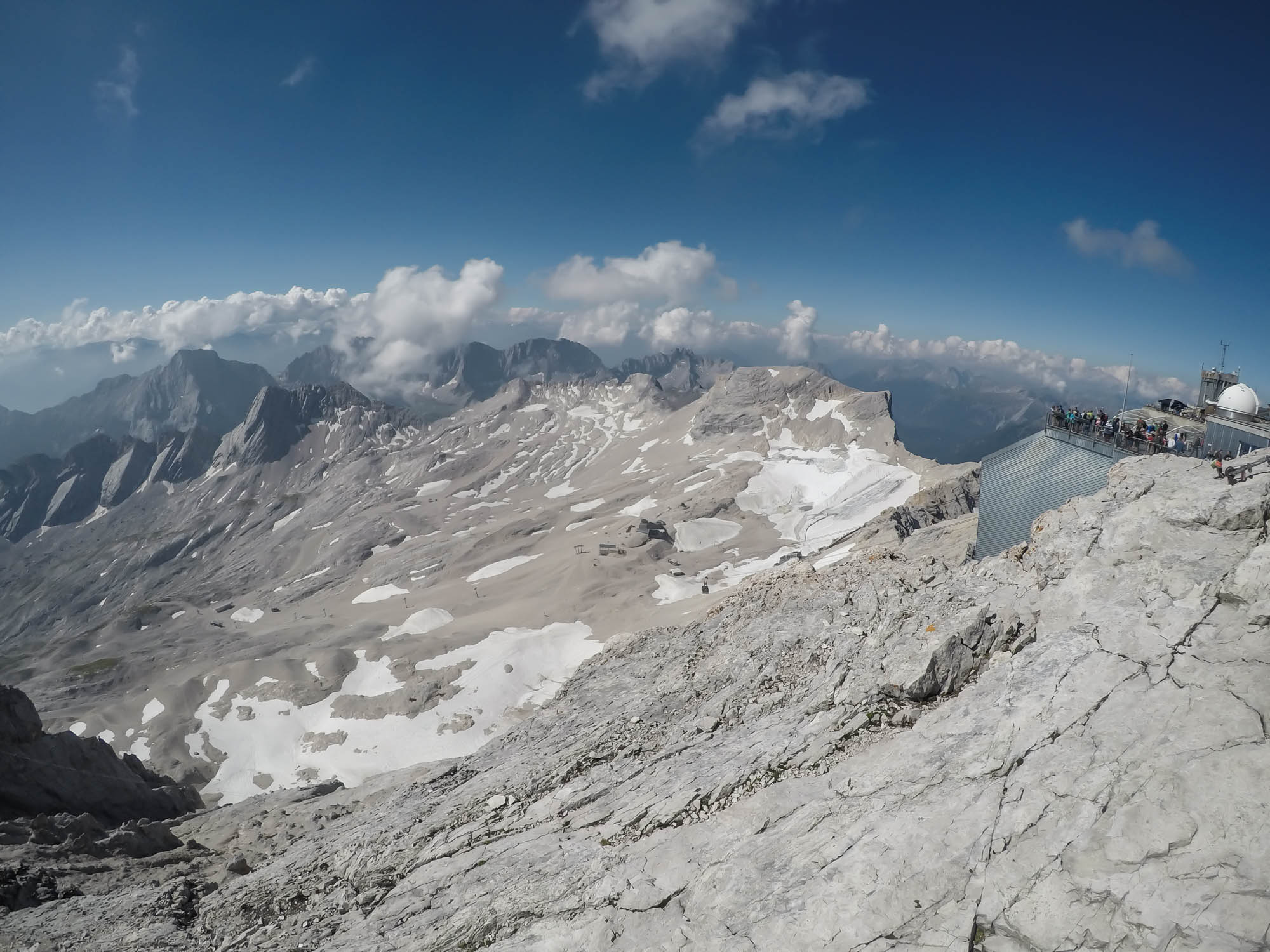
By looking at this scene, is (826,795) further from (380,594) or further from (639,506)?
(639,506)

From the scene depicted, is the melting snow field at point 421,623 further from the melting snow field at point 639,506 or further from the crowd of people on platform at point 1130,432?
the crowd of people on platform at point 1130,432

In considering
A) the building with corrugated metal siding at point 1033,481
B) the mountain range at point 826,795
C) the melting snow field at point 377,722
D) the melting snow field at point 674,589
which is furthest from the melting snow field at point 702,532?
the building with corrugated metal siding at point 1033,481

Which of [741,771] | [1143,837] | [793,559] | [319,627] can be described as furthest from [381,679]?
[1143,837]

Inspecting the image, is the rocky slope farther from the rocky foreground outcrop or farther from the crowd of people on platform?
the crowd of people on platform

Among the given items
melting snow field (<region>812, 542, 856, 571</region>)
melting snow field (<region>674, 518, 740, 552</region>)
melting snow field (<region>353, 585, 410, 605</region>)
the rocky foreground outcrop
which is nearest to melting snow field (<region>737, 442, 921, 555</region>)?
melting snow field (<region>674, 518, 740, 552</region>)

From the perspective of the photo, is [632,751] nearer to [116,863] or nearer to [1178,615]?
[1178,615]

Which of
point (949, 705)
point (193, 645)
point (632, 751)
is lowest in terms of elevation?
point (193, 645)

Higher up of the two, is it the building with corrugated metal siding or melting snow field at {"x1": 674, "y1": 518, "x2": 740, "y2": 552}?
the building with corrugated metal siding
